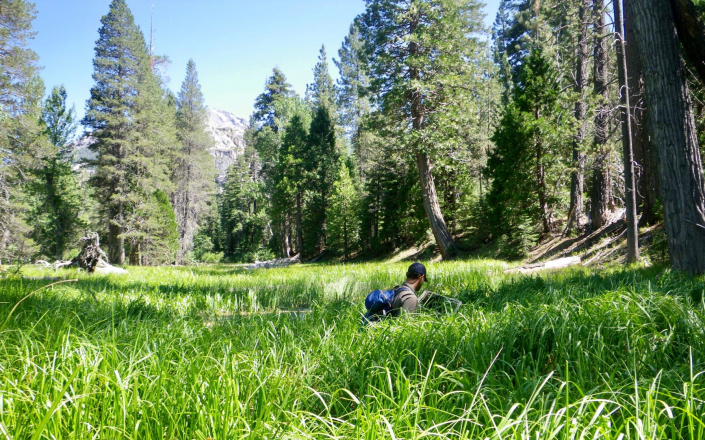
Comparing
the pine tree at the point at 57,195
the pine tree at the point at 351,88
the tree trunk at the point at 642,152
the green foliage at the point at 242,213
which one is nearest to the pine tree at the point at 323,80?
the pine tree at the point at 351,88

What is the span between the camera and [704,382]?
204 centimetres

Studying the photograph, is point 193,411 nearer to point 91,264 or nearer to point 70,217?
point 91,264

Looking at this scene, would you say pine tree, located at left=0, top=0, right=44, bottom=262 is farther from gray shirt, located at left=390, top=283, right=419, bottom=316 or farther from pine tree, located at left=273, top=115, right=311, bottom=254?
gray shirt, located at left=390, top=283, right=419, bottom=316

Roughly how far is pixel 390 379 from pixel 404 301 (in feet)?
6.89

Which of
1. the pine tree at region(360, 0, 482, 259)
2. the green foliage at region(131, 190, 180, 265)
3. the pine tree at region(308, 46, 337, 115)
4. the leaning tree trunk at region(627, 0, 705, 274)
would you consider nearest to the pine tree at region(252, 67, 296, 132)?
the pine tree at region(308, 46, 337, 115)

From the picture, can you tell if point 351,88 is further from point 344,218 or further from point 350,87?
point 344,218

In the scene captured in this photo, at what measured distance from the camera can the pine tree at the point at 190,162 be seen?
38.5 m

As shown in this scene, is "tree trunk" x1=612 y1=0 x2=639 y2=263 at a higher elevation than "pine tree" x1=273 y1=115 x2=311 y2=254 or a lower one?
lower

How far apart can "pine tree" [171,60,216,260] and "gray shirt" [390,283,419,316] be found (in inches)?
1423

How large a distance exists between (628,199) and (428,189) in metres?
9.11

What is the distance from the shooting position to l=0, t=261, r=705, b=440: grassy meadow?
1.67 metres

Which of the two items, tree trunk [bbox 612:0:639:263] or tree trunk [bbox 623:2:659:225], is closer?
tree trunk [bbox 612:0:639:263]

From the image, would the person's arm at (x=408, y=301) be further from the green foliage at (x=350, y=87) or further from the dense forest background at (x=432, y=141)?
the green foliage at (x=350, y=87)

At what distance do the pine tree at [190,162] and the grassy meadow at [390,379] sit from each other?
3680 centimetres
